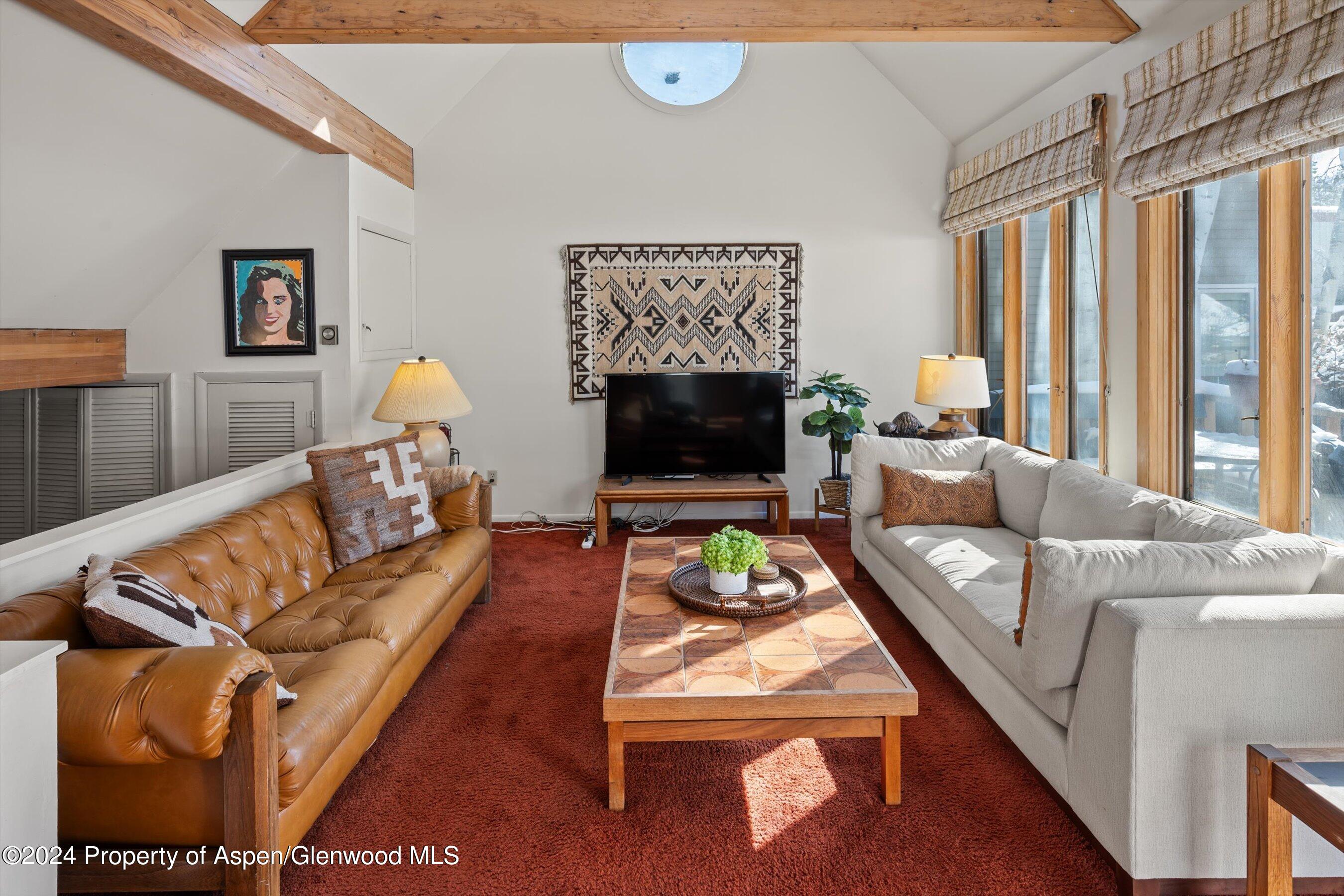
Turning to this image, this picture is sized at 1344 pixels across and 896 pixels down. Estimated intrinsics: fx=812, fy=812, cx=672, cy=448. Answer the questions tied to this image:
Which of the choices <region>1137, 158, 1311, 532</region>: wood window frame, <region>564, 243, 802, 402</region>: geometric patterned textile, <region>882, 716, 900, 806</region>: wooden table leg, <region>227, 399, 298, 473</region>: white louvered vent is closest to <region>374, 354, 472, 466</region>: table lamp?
<region>227, 399, 298, 473</region>: white louvered vent

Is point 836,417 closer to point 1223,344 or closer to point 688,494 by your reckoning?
point 688,494

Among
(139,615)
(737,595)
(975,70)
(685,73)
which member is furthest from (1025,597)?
(685,73)

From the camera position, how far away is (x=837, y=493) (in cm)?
517

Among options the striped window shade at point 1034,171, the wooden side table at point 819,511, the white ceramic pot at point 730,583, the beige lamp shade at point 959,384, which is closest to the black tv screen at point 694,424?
the wooden side table at point 819,511

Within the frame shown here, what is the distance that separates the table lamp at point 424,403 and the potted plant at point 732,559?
6.68ft

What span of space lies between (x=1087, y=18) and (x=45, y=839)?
423cm

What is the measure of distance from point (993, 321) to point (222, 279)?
444cm

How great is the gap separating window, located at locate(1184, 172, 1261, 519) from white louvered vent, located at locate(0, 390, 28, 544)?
213 inches

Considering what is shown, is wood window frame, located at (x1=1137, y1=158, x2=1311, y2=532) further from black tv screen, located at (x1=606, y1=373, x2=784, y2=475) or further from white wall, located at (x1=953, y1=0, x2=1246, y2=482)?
black tv screen, located at (x1=606, y1=373, x2=784, y2=475)

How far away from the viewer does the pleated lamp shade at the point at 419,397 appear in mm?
4242

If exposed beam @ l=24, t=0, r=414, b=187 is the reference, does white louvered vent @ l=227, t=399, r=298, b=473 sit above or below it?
below

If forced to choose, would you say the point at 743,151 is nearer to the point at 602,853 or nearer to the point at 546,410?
the point at 546,410

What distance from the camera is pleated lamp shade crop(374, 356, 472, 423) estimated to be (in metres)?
4.24

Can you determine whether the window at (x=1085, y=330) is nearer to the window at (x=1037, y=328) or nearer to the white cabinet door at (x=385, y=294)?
the window at (x=1037, y=328)
